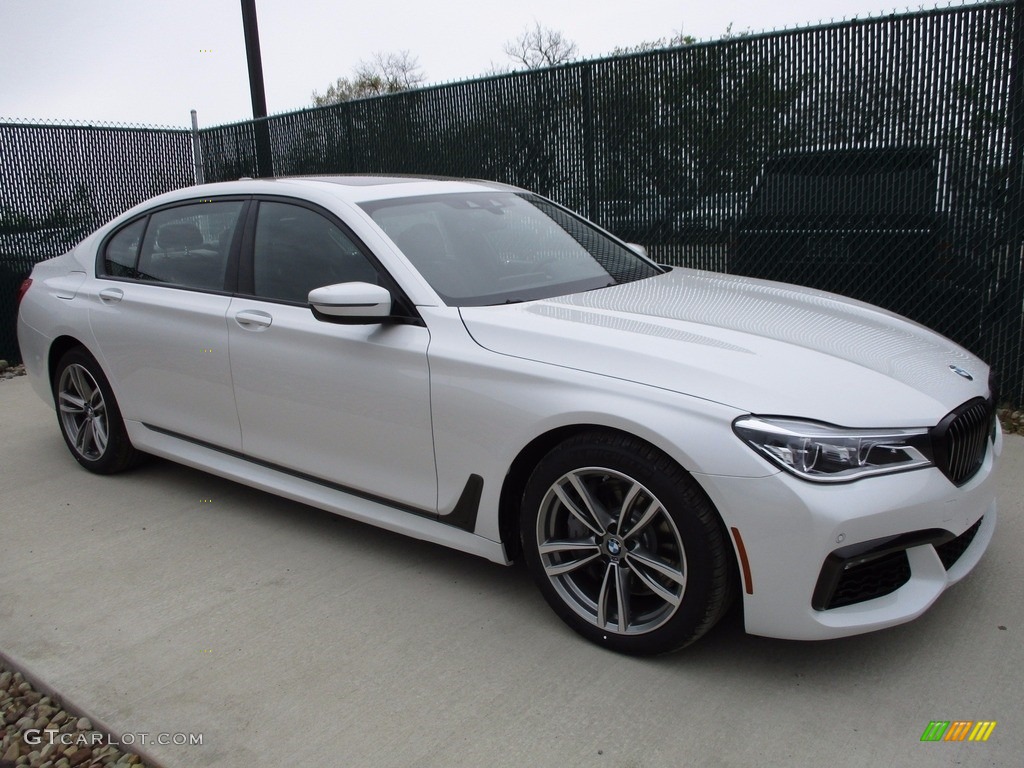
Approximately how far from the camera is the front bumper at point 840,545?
2631 millimetres

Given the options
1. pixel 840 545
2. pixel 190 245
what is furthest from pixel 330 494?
pixel 840 545

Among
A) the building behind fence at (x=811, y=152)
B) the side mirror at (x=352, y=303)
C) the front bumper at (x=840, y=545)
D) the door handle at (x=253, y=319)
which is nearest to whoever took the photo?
the front bumper at (x=840, y=545)

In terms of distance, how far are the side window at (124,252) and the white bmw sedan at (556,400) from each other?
0.08ft

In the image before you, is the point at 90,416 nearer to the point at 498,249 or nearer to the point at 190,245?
the point at 190,245

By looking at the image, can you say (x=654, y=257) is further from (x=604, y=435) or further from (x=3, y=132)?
(x=3, y=132)

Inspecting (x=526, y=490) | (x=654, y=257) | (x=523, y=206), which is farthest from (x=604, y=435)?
(x=654, y=257)

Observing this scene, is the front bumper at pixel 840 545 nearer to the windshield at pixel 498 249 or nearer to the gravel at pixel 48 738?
the windshield at pixel 498 249

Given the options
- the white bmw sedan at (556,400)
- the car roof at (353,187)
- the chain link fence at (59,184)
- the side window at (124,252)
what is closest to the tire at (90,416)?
the white bmw sedan at (556,400)

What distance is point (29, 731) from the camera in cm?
291

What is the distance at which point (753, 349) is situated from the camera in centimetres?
305

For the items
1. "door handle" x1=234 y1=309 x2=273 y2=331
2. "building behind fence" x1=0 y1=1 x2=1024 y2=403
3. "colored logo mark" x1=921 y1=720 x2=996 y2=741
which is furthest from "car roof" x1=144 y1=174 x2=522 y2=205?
"colored logo mark" x1=921 y1=720 x2=996 y2=741

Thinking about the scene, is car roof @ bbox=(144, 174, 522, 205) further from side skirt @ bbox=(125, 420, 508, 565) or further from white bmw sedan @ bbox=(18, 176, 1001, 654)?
side skirt @ bbox=(125, 420, 508, 565)

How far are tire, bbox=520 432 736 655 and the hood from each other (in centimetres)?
29

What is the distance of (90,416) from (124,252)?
3.15 feet
